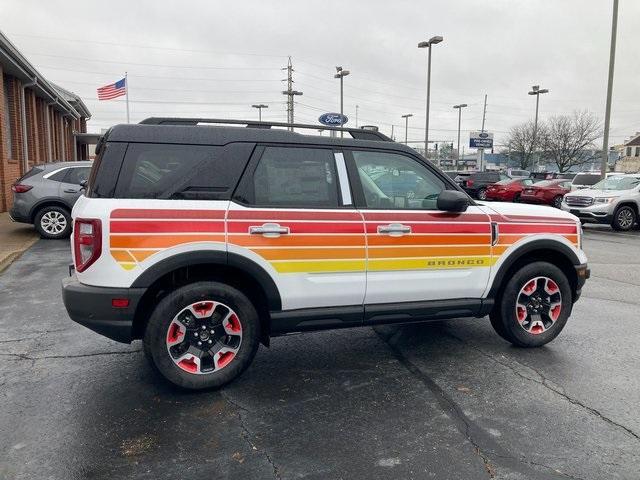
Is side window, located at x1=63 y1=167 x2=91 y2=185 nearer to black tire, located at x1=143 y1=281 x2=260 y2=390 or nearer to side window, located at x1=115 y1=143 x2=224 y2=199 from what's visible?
side window, located at x1=115 y1=143 x2=224 y2=199

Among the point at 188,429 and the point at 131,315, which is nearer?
the point at 188,429

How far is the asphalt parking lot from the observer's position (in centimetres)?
287

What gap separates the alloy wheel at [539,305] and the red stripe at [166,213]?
2.81 meters

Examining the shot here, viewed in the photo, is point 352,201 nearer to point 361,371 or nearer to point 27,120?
point 361,371

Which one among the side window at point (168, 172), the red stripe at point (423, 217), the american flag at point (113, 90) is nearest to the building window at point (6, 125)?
the american flag at point (113, 90)

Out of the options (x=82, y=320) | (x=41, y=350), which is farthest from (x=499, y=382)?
(x=41, y=350)

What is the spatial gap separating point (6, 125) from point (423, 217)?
16.7 m

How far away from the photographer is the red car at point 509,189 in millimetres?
22969

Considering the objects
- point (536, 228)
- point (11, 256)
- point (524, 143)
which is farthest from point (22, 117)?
point (524, 143)

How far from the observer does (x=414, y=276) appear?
4.11 meters

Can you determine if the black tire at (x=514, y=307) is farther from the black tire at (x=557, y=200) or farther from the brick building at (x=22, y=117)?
the black tire at (x=557, y=200)

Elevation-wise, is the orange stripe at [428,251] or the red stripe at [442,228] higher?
the red stripe at [442,228]

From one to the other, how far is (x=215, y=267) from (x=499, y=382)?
91.6 inches

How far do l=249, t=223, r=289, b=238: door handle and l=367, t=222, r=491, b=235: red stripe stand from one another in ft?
2.22
